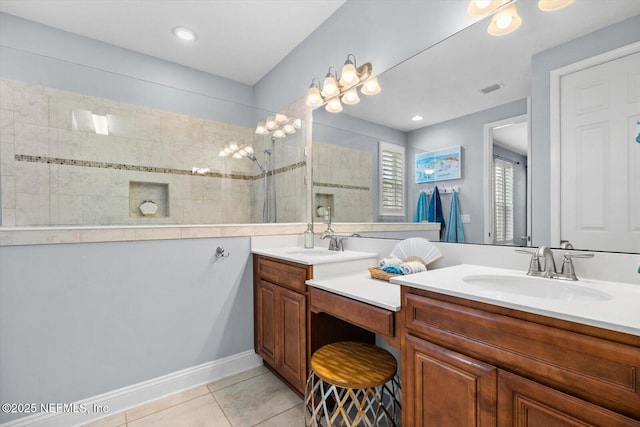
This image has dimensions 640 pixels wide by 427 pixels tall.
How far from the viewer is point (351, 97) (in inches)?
83.5

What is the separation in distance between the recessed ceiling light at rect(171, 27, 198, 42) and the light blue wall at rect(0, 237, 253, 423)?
71.2 inches

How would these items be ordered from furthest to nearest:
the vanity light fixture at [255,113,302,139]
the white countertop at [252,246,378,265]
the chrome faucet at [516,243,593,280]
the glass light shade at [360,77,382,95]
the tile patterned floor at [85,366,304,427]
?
the vanity light fixture at [255,113,302,139], the glass light shade at [360,77,382,95], the white countertop at [252,246,378,265], the tile patterned floor at [85,366,304,427], the chrome faucet at [516,243,593,280]

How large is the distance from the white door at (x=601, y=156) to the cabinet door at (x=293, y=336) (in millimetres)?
1274

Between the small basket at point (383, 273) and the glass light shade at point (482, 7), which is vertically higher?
the glass light shade at point (482, 7)

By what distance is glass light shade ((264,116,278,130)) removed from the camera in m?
2.79

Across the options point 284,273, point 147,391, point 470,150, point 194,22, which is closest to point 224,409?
point 147,391

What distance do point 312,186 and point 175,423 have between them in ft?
5.97

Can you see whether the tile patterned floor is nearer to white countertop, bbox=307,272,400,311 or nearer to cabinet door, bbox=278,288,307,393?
cabinet door, bbox=278,288,307,393

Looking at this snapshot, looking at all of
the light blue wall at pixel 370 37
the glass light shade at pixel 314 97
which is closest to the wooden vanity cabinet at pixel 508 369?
the light blue wall at pixel 370 37

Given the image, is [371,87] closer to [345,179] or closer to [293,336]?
[345,179]

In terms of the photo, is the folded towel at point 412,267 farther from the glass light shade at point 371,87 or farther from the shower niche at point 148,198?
the shower niche at point 148,198

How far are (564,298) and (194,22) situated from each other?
116 inches

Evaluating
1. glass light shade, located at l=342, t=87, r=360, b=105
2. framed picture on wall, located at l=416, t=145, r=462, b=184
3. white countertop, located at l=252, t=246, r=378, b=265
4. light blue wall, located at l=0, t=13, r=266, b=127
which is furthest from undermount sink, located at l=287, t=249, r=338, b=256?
light blue wall, located at l=0, t=13, r=266, b=127

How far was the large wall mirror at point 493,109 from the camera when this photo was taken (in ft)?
3.59
